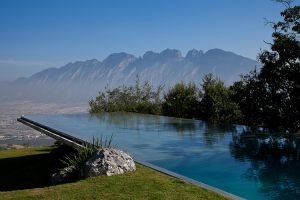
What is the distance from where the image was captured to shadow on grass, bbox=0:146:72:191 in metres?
11.3

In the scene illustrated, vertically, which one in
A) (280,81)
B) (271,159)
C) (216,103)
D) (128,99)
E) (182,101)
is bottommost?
(271,159)

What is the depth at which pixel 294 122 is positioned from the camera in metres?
16.6

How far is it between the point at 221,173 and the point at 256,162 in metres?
1.38

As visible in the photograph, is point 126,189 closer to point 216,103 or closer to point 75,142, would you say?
point 75,142

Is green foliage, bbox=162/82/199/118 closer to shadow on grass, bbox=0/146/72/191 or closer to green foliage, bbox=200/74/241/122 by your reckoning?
green foliage, bbox=200/74/241/122

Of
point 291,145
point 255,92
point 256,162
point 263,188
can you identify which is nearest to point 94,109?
point 255,92

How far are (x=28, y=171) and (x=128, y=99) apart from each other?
15438mm

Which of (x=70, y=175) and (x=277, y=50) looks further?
(x=277, y=50)

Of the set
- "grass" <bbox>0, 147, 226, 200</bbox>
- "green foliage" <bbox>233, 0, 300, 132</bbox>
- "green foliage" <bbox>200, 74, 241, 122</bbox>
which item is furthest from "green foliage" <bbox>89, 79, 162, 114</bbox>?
"grass" <bbox>0, 147, 226, 200</bbox>

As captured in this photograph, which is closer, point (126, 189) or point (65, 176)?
point (126, 189)

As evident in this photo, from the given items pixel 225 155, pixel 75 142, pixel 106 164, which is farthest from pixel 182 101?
pixel 106 164

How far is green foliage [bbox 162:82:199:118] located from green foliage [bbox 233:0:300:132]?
4734mm

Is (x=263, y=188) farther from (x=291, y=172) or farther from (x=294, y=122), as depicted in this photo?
(x=294, y=122)

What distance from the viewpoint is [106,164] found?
818cm
